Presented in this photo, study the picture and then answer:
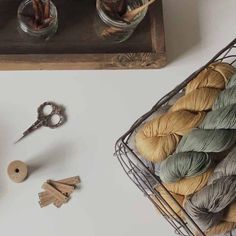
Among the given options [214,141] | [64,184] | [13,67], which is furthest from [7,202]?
[214,141]

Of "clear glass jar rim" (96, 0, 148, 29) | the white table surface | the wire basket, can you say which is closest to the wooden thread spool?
the white table surface

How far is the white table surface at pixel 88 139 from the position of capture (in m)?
0.94

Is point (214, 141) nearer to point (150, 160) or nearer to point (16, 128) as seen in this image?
point (150, 160)

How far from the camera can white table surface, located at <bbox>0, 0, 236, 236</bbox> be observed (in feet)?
3.07

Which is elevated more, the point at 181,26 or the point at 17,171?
the point at 181,26

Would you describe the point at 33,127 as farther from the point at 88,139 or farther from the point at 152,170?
the point at 152,170

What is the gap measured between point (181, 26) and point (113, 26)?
12cm

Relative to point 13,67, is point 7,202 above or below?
below

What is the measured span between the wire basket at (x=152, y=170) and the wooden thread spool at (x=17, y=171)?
13 cm

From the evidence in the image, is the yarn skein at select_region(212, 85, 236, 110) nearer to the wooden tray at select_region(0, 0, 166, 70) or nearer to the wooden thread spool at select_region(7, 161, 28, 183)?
the wooden tray at select_region(0, 0, 166, 70)

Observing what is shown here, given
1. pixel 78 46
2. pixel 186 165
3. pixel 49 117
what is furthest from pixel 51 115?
pixel 186 165

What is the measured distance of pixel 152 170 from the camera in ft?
A: 2.98

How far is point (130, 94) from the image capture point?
1002 millimetres

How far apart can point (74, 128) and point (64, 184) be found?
0.27 ft
